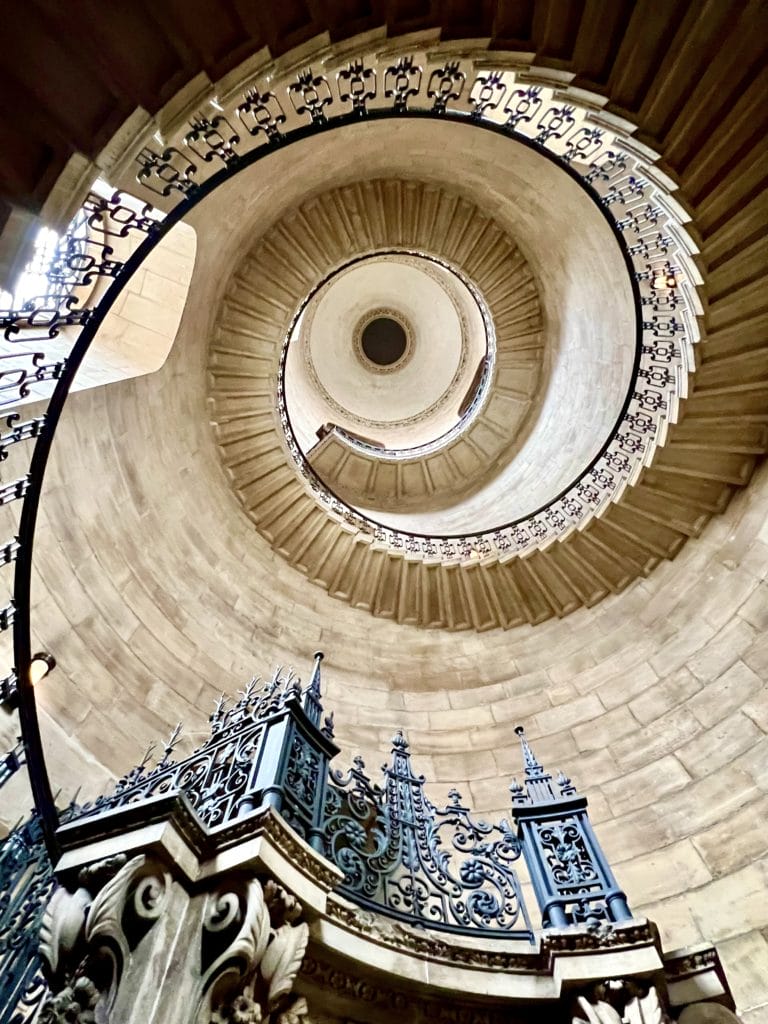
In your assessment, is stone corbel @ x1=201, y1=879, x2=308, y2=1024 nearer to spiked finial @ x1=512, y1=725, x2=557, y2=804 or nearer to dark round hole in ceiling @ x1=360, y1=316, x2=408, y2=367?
spiked finial @ x1=512, y1=725, x2=557, y2=804

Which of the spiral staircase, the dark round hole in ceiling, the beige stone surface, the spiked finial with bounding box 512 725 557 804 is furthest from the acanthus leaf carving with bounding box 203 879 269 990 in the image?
the dark round hole in ceiling

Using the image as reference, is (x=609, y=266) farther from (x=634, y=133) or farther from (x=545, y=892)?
(x=545, y=892)

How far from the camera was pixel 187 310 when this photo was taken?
9500 millimetres

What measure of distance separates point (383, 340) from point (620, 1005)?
18.2m

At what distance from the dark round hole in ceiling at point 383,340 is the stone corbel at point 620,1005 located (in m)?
17.9

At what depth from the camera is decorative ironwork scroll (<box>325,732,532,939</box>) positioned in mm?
3611

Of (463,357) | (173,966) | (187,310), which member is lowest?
(173,966)

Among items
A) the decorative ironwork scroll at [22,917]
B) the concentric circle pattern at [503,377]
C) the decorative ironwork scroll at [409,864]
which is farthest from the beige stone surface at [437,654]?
the decorative ironwork scroll at [409,864]

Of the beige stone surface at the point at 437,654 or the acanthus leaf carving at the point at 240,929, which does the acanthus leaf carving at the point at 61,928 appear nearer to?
the acanthus leaf carving at the point at 240,929

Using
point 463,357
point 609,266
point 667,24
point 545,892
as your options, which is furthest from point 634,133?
point 463,357

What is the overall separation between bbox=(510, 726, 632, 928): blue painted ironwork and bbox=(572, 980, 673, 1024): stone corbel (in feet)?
1.30

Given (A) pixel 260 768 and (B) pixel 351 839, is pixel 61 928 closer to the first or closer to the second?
(A) pixel 260 768

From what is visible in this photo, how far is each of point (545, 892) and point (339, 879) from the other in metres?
1.28

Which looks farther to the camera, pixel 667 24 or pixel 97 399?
pixel 97 399
